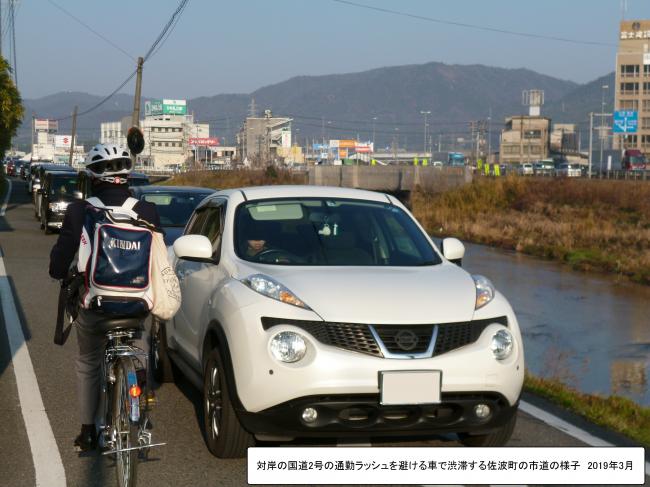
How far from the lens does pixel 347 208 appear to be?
7.34m

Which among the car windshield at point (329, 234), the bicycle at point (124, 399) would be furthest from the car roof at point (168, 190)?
the bicycle at point (124, 399)

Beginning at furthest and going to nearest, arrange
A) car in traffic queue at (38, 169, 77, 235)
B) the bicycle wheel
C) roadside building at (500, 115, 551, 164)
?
1. roadside building at (500, 115, 551, 164)
2. car in traffic queue at (38, 169, 77, 235)
3. the bicycle wheel

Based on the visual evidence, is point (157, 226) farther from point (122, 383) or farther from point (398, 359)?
point (398, 359)

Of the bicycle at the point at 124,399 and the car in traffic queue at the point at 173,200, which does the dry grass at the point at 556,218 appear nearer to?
the car in traffic queue at the point at 173,200

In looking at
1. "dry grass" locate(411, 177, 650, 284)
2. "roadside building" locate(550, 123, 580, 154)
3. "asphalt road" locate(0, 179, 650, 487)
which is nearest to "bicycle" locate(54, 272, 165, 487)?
"asphalt road" locate(0, 179, 650, 487)

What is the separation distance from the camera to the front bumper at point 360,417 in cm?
550

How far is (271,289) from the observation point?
5.88 m

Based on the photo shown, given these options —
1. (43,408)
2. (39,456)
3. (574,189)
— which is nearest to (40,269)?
(43,408)

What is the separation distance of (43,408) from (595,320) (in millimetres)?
10602

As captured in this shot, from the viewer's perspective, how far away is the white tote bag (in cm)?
548

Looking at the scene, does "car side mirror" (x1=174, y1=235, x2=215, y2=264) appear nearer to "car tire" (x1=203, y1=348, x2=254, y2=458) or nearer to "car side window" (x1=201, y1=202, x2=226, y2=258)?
"car side window" (x1=201, y1=202, x2=226, y2=258)

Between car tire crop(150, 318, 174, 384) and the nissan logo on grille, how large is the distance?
3137mm

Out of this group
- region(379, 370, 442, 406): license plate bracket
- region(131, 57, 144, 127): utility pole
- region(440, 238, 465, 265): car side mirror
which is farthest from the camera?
region(131, 57, 144, 127): utility pole

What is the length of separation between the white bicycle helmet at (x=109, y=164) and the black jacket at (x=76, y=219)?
0.05m
